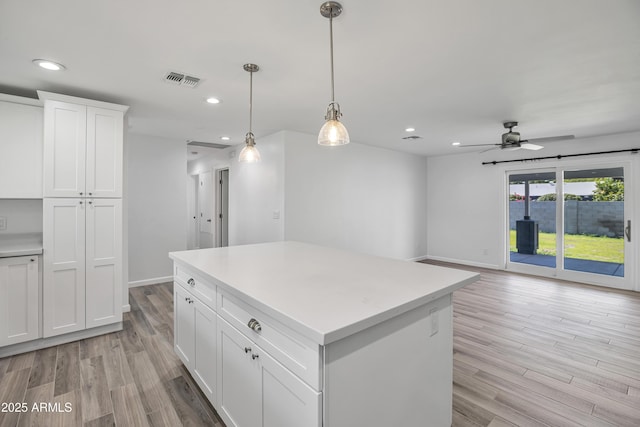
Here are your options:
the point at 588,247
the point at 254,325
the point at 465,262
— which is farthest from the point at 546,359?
the point at 465,262

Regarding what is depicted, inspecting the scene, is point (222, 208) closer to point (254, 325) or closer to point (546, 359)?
point (254, 325)

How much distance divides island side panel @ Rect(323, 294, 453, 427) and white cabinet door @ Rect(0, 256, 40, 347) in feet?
9.96

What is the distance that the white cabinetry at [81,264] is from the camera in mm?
2668

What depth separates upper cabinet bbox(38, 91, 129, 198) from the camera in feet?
8.68

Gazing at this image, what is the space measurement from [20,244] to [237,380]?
2798 mm

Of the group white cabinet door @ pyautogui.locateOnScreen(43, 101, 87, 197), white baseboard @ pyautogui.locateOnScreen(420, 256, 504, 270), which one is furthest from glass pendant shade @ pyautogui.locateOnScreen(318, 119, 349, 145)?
white baseboard @ pyautogui.locateOnScreen(420, 256, 504, 270)

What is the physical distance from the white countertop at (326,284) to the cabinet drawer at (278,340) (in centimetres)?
7

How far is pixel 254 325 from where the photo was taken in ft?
4.38

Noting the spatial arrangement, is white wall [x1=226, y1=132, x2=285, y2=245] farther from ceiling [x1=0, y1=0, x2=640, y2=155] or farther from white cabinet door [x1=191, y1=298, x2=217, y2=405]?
white cabinet door [x1=191, y1=298, x2=217, y2=405]

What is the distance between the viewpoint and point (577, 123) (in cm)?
393

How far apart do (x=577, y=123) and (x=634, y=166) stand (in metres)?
1.53

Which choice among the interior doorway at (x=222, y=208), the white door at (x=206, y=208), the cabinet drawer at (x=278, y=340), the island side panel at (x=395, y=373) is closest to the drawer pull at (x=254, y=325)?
the cabinet drawer at (x=278, y=340)

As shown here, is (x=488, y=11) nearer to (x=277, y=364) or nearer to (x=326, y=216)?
(x=277, y=364)

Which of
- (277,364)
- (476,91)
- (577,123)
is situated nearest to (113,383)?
(277,364)
